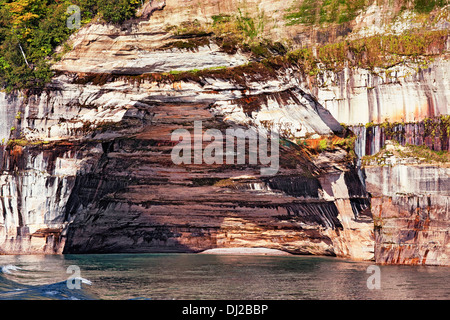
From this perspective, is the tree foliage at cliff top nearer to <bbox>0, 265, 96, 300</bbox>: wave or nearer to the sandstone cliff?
the sandstone cliff

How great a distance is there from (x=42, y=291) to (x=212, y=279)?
281 inches

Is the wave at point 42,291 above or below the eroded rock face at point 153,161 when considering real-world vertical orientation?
below

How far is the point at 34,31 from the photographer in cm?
3189

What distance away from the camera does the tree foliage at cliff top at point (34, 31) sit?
29984mm

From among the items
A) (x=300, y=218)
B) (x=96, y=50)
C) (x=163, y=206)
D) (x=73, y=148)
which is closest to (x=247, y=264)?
(x=300, y=218)

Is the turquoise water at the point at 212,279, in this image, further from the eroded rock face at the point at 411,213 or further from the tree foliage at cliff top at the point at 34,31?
the tree foliage at cliff top at the point at 34,31

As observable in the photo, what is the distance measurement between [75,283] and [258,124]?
12.9 metres

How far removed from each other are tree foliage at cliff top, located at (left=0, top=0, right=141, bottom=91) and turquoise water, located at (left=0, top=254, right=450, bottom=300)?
9.85 metres

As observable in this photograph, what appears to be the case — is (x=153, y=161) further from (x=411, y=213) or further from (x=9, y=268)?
(x=411, y=213)

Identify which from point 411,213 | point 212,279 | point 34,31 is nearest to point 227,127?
point 212,279

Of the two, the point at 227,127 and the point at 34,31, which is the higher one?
the point at 34,31

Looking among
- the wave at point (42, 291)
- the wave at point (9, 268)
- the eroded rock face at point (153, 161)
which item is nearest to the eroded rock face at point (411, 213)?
the eroded rock face at point (153, 161)

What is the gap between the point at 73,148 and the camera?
30859 mm

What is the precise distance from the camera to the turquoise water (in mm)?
18609
